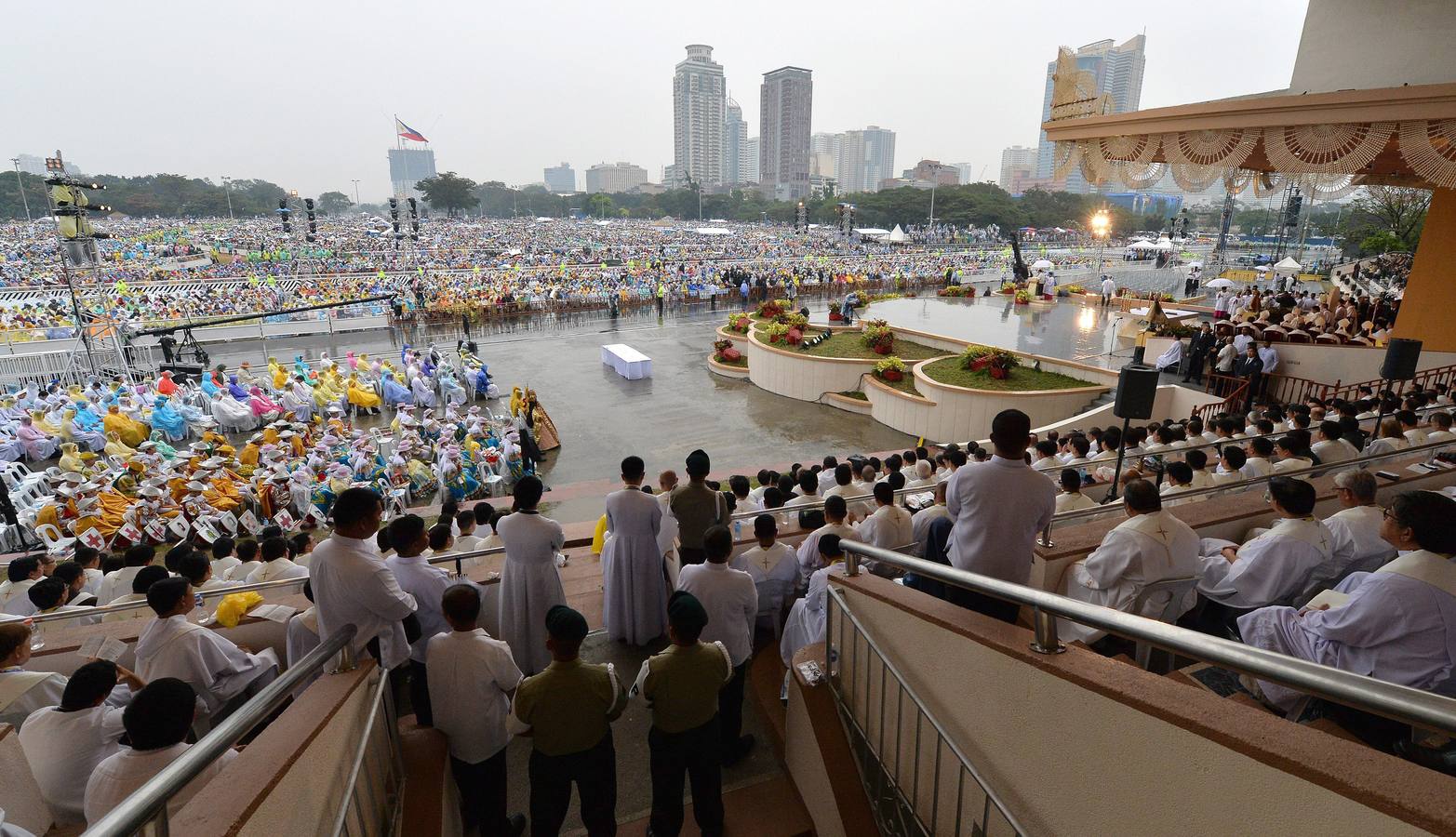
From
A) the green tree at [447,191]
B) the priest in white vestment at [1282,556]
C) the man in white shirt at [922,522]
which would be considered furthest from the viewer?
the green tree at [447,191]

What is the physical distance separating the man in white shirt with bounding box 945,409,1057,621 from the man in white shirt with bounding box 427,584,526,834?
208cm

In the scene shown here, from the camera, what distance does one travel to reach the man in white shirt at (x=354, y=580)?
113 inches

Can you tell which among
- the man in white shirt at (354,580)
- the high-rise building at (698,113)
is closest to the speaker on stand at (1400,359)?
the man in white shirt at (354,580)

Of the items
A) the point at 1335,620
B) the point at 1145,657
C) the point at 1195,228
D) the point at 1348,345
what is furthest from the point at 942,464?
the point at 1195,228

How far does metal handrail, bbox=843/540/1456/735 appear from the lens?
1294 millimetres

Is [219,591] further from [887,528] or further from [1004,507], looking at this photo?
[1004,507]

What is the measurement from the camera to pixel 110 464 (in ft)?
33.4

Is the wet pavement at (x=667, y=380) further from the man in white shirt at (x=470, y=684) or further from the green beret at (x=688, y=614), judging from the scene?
the green beret at (x=688, y=614)

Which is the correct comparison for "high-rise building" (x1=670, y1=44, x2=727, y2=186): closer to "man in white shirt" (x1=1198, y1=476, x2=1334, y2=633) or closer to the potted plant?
the potted plant

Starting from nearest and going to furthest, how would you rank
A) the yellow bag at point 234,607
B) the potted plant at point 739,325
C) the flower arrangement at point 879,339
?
the yellow bag at point 234,607, the flower arrangement at point 879,339, the potted plant at point 739,325

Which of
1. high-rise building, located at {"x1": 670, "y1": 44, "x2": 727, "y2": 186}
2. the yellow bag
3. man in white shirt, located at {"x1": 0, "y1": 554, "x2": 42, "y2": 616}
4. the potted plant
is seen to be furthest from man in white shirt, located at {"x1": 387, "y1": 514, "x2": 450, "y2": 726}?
high-rise building, located at {"x1": 670, "y1": 44, "x2": 727, "y2": 186}

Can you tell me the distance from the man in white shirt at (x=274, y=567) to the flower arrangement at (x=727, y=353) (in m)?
13.9

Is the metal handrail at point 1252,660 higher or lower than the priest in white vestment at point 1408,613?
higher

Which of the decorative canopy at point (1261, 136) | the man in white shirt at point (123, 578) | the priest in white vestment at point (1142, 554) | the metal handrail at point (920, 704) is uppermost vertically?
the decorative canopy at point (1261, 136)
